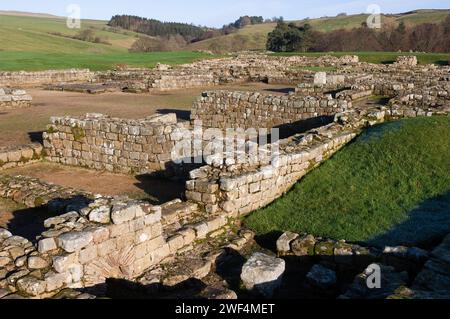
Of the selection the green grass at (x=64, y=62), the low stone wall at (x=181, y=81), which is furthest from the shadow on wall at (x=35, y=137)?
the green grass at (x=64, y=62)

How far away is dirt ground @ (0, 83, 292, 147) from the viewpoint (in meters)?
19.1

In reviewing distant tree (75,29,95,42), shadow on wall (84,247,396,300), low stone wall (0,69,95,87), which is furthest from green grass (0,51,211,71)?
distant tree (75,29,95,42)

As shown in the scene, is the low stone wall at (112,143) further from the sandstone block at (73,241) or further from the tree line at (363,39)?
the tree line at (363,39)

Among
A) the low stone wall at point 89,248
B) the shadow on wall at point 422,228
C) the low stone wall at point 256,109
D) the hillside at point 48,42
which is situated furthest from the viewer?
the hillside at point 48,42

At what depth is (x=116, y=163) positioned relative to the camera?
13914 millimetres

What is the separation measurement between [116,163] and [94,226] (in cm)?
733

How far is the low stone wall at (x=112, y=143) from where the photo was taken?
13219mm

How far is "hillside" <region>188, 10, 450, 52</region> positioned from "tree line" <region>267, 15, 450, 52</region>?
21074 mm

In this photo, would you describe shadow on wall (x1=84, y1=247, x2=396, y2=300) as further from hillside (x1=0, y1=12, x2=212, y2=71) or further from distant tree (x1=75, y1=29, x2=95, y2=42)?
distant tree (x1=75, y1=29, x2=95, y2=42)

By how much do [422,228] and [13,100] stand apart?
74.7 feet

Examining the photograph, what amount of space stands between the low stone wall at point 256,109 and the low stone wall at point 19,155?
7115 millimetres

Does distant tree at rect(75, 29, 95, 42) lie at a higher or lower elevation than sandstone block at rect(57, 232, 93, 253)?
higher

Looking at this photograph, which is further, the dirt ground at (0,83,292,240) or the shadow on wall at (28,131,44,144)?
the shadow on wall at (28,131,44,144)
